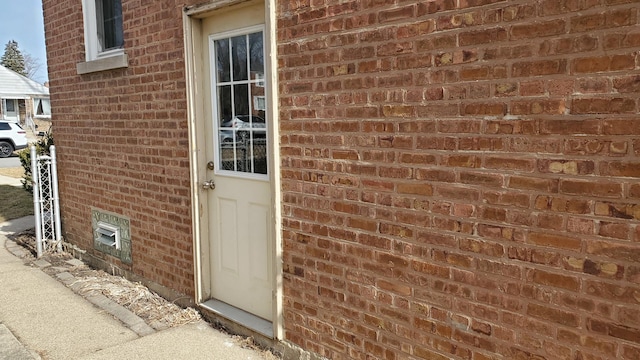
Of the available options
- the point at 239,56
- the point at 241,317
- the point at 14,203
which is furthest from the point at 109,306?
the point at 14,203

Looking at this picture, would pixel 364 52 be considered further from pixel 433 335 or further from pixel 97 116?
pixel 97 116

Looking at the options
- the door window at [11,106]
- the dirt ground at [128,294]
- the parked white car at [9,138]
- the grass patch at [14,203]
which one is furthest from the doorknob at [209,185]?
the door window at [11,106]

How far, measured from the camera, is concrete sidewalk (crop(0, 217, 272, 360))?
3480 mm

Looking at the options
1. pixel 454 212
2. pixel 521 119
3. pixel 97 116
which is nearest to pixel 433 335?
pixel 454 212

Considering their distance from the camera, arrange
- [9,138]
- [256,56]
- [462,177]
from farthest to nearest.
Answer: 1. [9,138]
2. [256,56]
3. [462,177]

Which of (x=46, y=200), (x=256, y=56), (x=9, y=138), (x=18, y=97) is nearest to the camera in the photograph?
(x=256, y=56)

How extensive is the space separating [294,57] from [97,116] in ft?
10.1

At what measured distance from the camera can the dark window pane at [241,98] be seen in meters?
3.63

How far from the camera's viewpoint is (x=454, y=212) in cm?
232

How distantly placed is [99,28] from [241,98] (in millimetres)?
2657

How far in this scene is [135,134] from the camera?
4.62 meters

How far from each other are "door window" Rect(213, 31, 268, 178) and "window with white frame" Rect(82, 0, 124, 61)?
6.54 feet

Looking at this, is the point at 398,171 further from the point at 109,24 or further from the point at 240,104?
the point at 109,24

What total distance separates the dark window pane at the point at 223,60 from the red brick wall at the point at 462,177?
826mm
